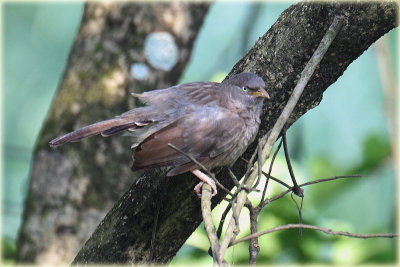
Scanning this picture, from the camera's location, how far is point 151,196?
2.77m

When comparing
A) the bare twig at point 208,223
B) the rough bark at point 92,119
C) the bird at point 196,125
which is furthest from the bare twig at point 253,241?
the rough bark at point 92,119

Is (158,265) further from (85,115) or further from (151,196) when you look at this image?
(85,115)

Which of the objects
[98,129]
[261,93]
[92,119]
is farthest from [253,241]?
[92,119]

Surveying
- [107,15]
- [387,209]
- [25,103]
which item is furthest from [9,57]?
[387,209]

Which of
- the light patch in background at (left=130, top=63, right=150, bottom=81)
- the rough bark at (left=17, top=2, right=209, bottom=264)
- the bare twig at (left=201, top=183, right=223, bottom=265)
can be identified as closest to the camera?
the bare twig at (left=201, top=183, right=223, bottom=265)

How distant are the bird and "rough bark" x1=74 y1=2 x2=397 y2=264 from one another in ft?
0.27

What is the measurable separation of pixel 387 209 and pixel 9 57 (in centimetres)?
521

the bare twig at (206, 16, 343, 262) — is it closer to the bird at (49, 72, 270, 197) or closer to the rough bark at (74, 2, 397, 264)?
the rough bark at (74, 2, 397, 264)

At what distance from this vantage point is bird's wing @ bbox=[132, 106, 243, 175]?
276 centimetres

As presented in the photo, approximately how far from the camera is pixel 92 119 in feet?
14.0

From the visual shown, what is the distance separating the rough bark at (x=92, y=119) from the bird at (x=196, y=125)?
3.94 feet

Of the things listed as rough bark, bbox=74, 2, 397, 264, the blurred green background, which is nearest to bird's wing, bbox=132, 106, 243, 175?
rough bark, bbox=74, 2, 397, 264

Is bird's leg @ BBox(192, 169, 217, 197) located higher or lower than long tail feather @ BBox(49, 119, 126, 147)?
lower

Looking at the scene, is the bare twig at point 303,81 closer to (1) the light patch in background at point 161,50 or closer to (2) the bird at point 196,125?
(2) the bird at point 196,125
